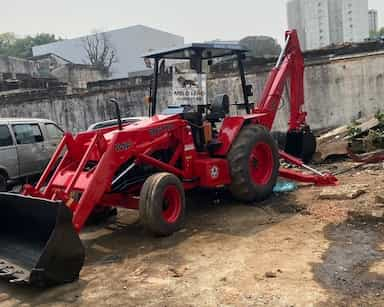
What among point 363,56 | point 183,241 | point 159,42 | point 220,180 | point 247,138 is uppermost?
point 159,42

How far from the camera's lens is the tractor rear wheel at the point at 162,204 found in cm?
579

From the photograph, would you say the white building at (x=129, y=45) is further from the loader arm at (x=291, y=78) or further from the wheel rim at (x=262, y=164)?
the wheel rim at (x=262, y=164)

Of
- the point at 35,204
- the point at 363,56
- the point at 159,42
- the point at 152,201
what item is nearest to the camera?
the point at 35,204

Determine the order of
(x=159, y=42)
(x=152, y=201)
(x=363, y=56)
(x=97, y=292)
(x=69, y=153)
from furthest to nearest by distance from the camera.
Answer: (x=159, y=42) < (x=363, y=56) < (x=69, y=153) < (x=152, y=201) < (x=97, y=292)

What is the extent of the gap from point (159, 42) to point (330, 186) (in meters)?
49.4

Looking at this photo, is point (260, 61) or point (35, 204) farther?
point (260, 61)

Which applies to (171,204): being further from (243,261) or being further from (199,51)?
A: (199,51)

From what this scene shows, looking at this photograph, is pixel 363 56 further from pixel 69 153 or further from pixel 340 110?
pixel 69 153

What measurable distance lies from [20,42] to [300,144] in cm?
7185

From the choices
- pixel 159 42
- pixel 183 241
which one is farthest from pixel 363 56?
pixel 159 42

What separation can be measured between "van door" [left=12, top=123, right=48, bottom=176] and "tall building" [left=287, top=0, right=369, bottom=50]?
170ft

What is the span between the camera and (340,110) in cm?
1390

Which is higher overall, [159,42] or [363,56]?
[159,42]

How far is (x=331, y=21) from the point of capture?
58.8 meters
